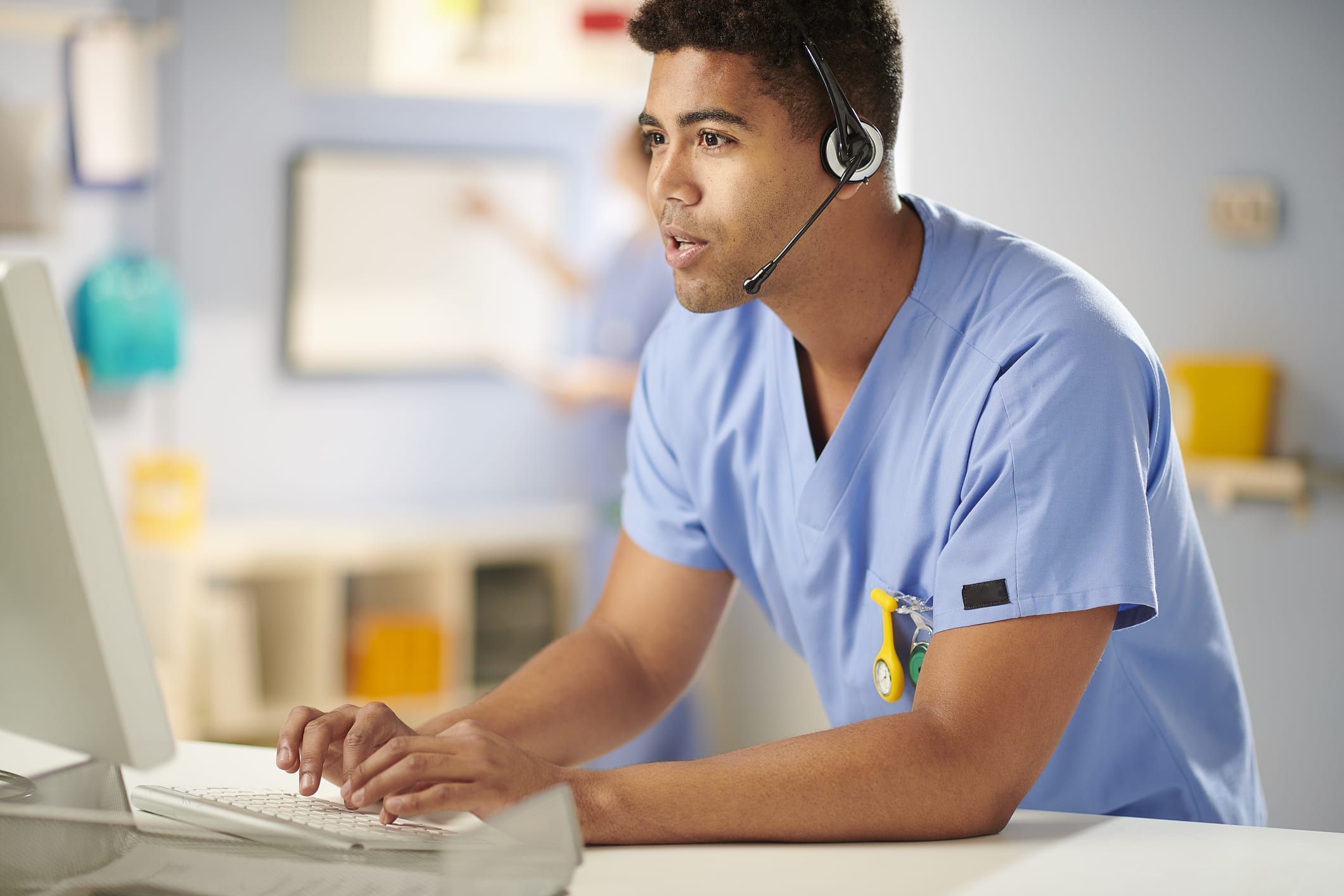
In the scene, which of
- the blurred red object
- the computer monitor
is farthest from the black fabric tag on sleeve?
the blurred red object

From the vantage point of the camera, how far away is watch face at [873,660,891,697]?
104 centimetres

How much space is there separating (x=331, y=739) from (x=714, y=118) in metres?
0.55

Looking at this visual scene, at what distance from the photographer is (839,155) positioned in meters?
1.06

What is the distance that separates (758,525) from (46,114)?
2516 mm

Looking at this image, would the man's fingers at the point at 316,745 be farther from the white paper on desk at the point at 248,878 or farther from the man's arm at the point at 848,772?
the white paper on desk at the point at 248,878

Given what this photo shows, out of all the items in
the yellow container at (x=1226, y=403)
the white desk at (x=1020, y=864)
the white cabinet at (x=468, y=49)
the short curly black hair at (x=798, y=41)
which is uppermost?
the white cabinet at (x=468, y=49)

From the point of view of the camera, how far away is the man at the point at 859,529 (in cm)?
86

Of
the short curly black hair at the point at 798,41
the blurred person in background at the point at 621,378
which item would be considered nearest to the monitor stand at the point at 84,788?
the short curly black hair at the point at 798,41

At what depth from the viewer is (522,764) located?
85 centimetres

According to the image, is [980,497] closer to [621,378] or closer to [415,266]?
[621,378]

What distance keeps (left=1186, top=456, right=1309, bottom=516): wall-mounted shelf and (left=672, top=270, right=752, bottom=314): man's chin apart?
154 centimetres

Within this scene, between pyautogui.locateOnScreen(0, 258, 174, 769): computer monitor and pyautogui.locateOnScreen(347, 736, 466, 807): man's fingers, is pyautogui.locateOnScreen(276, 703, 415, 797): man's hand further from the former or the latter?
pyautogui.locateOnScreen(0, 258, 174, 769): computer monitor

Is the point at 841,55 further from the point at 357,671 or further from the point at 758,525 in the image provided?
the point at 357,671

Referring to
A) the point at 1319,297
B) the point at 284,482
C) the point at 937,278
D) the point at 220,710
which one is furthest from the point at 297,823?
the point at 284,482
